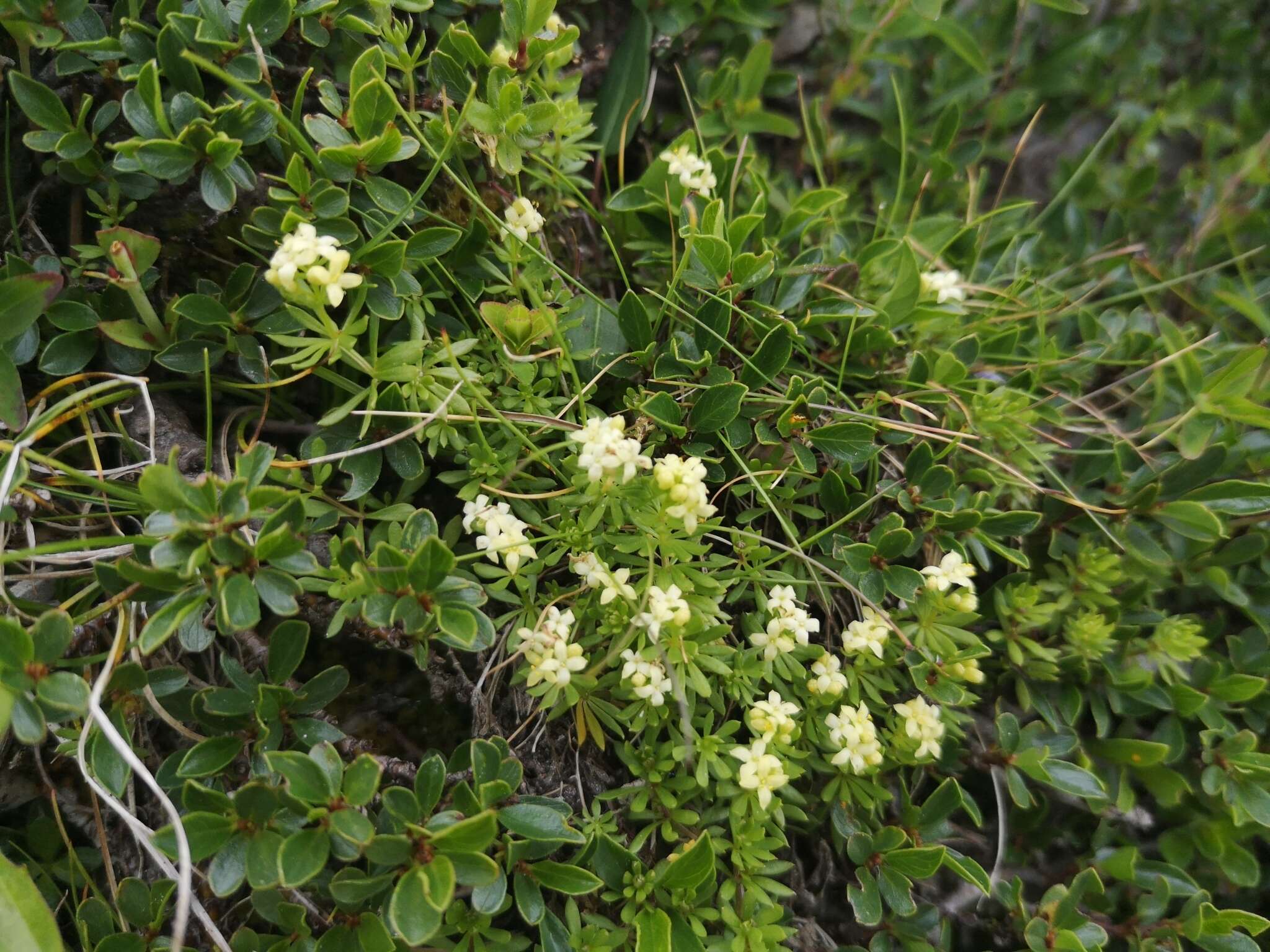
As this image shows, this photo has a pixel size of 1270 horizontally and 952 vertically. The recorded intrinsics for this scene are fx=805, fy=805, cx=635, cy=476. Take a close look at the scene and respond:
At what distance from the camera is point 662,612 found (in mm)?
1309

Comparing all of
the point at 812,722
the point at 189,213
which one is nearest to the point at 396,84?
the point at 189,213

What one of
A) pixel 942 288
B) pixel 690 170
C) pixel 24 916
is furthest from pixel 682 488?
pixel 24 916

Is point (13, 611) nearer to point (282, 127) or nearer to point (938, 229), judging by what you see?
point (282, 127)

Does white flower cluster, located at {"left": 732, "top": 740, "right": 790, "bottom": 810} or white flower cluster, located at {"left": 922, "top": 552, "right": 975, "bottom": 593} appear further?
white flower cluster, located at {"left": 922, "top": 552, "right": 975, "bottom": 593}

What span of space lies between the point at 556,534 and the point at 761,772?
54cm

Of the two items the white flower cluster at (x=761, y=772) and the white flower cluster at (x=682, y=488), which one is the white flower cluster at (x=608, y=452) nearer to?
the white flower cluster at (x=682, y=488)

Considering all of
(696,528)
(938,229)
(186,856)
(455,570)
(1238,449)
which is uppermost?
(938,229)

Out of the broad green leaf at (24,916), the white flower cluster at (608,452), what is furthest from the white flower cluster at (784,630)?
the broad green leaf at (24,916)

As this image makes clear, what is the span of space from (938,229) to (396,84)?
4.31 feet

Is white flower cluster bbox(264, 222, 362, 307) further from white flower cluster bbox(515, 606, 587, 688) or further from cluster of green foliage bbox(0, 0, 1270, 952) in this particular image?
white flower cluster bbox(515, 606, 587, 688)

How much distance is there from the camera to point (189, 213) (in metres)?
1.59

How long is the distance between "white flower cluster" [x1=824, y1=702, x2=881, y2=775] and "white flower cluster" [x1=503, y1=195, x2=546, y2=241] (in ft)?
3.57

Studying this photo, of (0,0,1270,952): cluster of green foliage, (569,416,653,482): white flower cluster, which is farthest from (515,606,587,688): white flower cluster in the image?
(569,416,653,482): white flower cluster

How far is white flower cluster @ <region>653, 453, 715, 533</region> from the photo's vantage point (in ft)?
4.23
